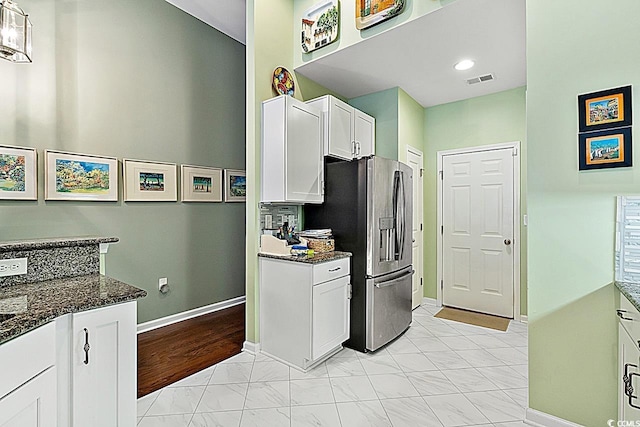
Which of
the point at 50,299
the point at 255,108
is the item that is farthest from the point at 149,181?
the point at 50,299

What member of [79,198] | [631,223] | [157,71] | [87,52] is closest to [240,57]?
[157,71]

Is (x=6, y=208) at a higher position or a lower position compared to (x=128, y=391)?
higher

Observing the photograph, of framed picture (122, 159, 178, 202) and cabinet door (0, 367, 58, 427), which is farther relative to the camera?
framed picture (122, 159, 178, 202)

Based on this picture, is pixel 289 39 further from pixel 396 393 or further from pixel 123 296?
pixel 396 393

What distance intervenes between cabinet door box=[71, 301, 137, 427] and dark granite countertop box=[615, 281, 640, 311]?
6.85 feet

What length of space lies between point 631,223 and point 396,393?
1682mm

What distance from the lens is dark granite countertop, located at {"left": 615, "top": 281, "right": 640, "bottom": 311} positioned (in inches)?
51.9

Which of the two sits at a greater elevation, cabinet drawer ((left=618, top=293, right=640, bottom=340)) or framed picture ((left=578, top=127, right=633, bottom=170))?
framed picture ((left=578, top=127, right=633, bottom=170))

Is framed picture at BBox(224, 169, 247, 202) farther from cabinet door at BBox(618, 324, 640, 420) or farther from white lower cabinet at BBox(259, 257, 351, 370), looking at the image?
cabinet door at BBox(618, 324, 640, 420)

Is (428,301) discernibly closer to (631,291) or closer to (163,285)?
(631,291)

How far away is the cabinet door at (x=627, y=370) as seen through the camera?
4.33 ft

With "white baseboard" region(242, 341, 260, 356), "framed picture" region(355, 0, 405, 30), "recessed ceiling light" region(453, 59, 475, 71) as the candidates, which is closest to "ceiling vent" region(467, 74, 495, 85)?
"recessed ceiling light" region(453, 59, 475, 71)

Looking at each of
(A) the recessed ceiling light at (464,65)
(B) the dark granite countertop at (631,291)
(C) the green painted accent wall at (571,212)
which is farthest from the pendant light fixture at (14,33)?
(A) the recessed ceiling light at (464,65)

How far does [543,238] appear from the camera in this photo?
1854mm
